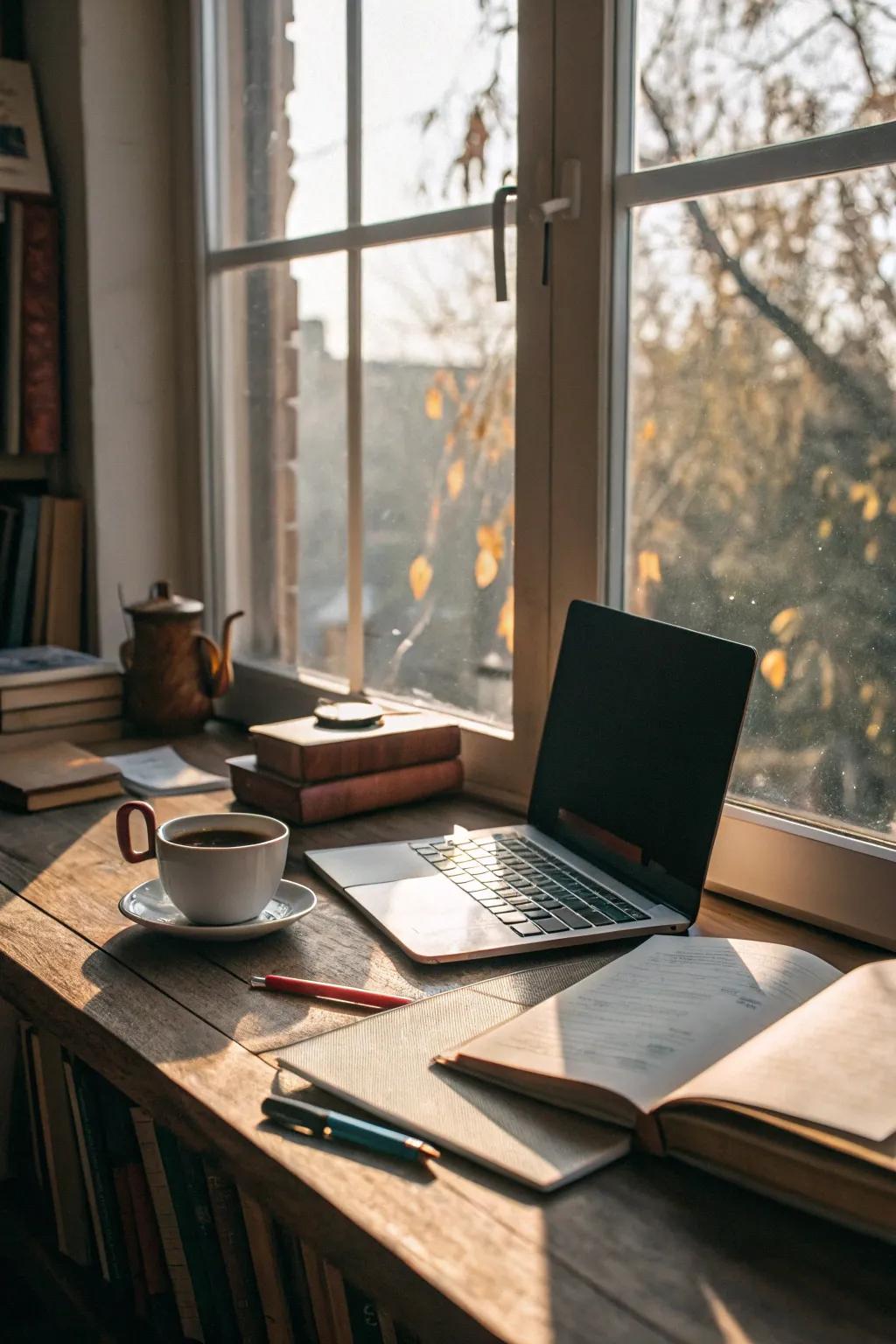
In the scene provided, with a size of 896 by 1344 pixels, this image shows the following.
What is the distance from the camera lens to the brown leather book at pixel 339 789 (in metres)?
1.43

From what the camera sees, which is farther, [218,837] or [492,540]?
[492,540]

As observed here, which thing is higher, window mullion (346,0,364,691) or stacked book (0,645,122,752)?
window mullion (346,0,364,691)

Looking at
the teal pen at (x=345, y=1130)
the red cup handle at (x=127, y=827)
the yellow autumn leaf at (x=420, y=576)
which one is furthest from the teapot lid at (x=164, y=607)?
the teal pen at (x=345, y=1130)

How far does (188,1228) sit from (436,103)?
130 cm

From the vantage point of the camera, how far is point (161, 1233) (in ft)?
4.10

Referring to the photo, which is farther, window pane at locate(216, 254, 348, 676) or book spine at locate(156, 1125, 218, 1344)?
window pane at locate(216, 254, 348, 676)

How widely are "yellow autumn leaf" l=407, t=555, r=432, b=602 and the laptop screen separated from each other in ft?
1.25

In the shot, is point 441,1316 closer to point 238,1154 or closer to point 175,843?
point 238,1154

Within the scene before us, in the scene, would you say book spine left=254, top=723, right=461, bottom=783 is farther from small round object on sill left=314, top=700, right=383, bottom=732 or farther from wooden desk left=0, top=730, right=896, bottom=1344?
wooden desk left=0, top=730, right=896, bottom=1344

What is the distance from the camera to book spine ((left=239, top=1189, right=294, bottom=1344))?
1.09 metres

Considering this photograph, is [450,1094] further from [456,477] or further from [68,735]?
[68,735]

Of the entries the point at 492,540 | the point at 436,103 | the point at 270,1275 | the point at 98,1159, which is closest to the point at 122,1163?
the point at 98,1159

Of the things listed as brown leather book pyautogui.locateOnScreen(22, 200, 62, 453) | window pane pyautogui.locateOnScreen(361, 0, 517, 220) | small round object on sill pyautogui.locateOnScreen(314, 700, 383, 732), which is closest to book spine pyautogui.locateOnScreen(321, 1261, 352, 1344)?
small round object on sill pyautogui.locateOnScreen(314, 700, 383, 732)

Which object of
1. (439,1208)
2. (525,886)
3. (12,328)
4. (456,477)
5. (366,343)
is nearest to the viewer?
(439,1208)
